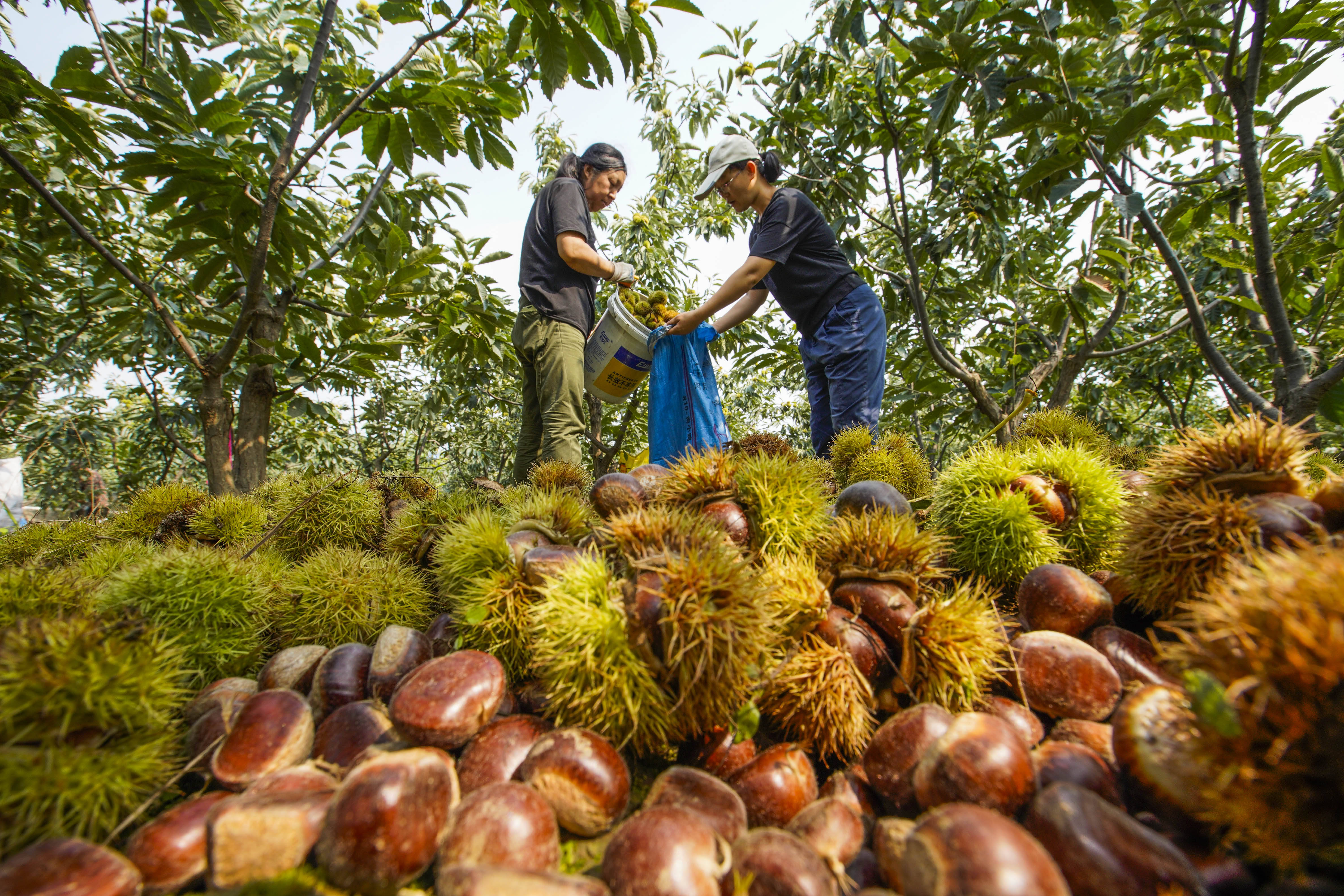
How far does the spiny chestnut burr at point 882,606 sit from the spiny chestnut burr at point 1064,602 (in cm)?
27

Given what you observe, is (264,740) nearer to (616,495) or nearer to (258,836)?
(258,836)

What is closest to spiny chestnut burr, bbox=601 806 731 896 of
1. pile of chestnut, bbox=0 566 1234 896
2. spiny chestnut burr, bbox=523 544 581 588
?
A: pile of chestnut, bbox=0 566 1234 896

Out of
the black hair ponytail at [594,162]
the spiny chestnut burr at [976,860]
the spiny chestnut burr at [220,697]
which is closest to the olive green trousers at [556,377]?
the black hair ponytail at [594,162]

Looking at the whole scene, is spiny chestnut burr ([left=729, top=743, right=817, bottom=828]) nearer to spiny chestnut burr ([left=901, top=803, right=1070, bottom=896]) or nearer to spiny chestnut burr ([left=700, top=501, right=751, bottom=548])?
spiny chestnut burr ([left=901, top=803, right=1070, bottom=896])

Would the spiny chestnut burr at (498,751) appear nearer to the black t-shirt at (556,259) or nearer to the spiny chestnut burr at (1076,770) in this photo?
the spiny chestnut burr at (1076,770)

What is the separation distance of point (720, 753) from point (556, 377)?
2.54 m

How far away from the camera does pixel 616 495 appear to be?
1.52 metres

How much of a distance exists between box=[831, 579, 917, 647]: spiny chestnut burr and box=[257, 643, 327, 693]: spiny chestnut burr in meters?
1.15

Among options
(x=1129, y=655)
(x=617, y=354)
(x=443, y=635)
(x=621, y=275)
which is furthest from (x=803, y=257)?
(x=443, y=635)

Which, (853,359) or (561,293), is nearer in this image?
(853,359)

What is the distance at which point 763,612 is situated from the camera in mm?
921

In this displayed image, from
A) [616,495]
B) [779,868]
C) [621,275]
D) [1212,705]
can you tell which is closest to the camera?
[1212,705]

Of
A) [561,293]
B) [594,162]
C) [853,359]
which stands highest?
[594,162]

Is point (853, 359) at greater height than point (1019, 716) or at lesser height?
greater
